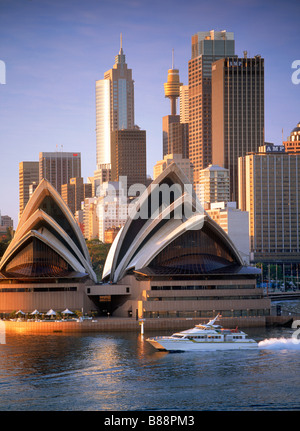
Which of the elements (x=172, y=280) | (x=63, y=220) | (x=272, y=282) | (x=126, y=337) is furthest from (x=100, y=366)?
(x=272, y=282)

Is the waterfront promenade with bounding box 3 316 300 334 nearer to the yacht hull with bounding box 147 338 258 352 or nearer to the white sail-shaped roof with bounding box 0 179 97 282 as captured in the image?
the white sail-shaped roof with bounding box 0 179 97 282

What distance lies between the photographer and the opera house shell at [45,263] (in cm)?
9962

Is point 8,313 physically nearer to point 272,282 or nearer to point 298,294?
point 298,294

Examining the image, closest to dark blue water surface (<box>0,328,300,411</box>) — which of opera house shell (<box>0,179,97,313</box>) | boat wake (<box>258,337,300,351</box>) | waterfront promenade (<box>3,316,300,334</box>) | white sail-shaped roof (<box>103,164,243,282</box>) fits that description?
boat wake (<box>258,337,300,351</box>)

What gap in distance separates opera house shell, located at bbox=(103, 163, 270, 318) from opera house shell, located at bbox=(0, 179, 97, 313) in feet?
16.8

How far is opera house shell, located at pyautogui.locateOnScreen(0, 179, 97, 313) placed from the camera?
99625mm

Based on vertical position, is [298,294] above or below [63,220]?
below

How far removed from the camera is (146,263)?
99750 mm

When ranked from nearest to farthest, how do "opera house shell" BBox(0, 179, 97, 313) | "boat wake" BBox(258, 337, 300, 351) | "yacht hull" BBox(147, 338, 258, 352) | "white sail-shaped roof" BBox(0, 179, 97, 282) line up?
"yacht hull" BBox(147, 338, 258, 352) < "boat wake" BBox(258, 337, 300, 351) < "opera house shell" BBox(0, 179, 97, 313) < "white sail-shaped roof" BBox(0, 179, 97, 282)

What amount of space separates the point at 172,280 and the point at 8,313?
19.8 meters

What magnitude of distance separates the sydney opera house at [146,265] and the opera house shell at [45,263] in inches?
4.7

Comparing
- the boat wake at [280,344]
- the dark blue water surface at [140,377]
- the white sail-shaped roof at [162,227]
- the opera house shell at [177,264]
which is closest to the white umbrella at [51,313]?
the opera house shell at [177,264]

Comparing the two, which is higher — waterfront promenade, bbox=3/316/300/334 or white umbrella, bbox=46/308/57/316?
white umbrella, bbox=46/308/57/316


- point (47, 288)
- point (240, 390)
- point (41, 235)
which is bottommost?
point (240, 390)
